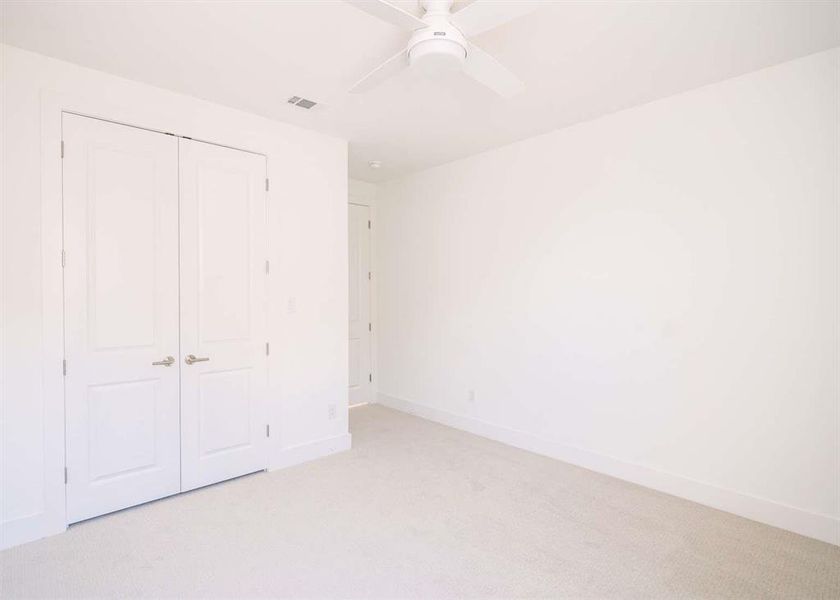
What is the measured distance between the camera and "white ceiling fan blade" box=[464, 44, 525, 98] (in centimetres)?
190

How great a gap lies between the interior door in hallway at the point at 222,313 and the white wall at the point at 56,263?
0.11 meters

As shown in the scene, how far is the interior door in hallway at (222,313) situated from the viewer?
2.98m

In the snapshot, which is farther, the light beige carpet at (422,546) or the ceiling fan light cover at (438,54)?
the light beige carpet at (422,546)

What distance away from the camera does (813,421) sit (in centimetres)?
247

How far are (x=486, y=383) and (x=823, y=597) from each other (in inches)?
102

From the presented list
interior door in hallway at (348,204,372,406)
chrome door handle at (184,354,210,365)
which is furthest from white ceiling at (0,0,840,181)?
interior door in hallway at (348,204,372,406)

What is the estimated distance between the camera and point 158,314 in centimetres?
286

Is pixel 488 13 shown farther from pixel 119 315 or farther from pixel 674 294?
pixel 119 315

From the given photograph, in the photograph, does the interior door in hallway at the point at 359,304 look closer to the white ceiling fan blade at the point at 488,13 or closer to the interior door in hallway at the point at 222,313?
the interior door in hallway at the point at 222,313

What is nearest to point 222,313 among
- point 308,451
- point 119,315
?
point 119,315

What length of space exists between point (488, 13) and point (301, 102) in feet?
5.77

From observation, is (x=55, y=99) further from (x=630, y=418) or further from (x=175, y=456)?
(x=630, y=418)

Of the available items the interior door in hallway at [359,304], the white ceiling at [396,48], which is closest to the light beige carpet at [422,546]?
the interior door in hallway at [359,304]

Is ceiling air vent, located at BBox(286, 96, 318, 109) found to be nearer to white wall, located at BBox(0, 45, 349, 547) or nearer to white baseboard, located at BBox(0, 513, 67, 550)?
white wall, located at BBox(0, 45, 349, 547)
